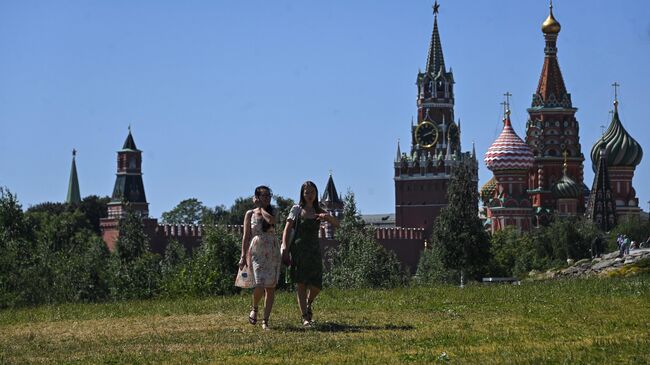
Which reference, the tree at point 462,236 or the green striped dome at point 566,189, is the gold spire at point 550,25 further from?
the tree at point 462,236

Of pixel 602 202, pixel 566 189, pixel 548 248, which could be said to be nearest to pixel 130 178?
pixel 566 189

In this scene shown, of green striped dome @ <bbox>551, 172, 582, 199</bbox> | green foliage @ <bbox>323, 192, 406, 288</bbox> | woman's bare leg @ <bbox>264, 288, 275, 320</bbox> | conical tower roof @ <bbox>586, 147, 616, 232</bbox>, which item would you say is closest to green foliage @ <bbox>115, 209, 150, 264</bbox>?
green foliage @ <bbox>323, 192, 406, 288</bbox>

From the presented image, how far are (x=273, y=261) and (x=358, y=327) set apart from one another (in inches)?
46.2

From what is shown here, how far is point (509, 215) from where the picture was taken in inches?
4355

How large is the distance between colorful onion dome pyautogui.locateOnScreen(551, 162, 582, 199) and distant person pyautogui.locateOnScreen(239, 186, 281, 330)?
99464mm

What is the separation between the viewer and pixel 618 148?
110m

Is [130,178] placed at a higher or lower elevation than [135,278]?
higher

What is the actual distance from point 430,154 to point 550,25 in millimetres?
18356

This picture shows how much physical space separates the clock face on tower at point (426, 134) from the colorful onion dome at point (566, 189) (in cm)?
1660

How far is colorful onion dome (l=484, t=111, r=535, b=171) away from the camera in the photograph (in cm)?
11006

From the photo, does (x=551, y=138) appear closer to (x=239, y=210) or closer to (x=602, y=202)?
(x=602, y=202)

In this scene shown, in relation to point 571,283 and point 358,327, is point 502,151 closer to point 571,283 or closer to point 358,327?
point 571,283

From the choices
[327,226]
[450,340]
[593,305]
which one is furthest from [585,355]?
[327,226]

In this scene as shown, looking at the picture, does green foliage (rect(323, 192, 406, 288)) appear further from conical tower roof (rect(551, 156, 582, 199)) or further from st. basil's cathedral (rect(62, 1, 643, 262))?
conical tower roof (rect(551, 156, 582, 199))
